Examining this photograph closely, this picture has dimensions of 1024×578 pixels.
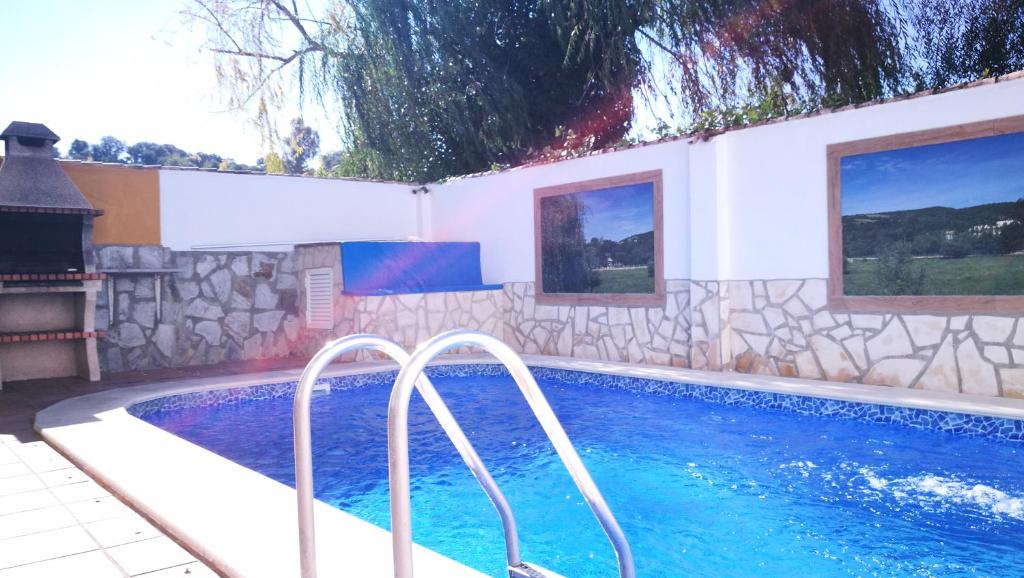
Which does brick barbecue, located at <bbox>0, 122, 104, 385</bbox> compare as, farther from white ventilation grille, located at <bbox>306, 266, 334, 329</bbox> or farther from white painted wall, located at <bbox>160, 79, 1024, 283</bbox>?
white ventilation grille, located at <bbox>306, 266, 334, 329</bbox>

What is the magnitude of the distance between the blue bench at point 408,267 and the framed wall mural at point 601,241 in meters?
1.14

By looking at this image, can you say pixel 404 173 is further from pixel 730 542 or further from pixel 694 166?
pixel 730 542

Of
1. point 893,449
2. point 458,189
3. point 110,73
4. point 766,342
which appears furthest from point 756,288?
point 110,73

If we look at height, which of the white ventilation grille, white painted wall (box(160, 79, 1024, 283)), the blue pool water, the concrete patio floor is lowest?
the blue pool water

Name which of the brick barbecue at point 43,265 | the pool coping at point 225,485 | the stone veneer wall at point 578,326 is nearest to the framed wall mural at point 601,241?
the stone veneer wall at point 578,326

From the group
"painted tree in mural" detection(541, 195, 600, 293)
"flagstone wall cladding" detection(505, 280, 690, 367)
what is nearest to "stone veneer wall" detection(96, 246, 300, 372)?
"flagstone wall cladding" detection(505, 280, 690, 367)

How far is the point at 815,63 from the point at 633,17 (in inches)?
124

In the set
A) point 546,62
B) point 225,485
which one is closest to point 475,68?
point 546,62

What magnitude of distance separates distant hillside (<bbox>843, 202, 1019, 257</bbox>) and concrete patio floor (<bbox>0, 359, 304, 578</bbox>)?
21.4ft

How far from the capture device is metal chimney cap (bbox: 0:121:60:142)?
777 cm

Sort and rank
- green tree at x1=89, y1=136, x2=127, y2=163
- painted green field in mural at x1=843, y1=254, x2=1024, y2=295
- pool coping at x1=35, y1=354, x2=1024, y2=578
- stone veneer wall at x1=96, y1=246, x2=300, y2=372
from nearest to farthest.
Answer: pool coping at x1=35, y1=354, x2=1024, y2=578, painted green field in mural at x1=843, y1=254, x2=1024, y2=295, stone veneer wall at x1=96, y1=246, x2=300, y2=372, green tree at x1=89, y1=136, x2=127, y2=163

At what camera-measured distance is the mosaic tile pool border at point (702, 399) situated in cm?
546

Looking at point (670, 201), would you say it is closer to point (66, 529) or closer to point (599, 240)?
point (599, 240)

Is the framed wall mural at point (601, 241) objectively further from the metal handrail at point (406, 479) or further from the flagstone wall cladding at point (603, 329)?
the metal handrail at point (406, 479)
